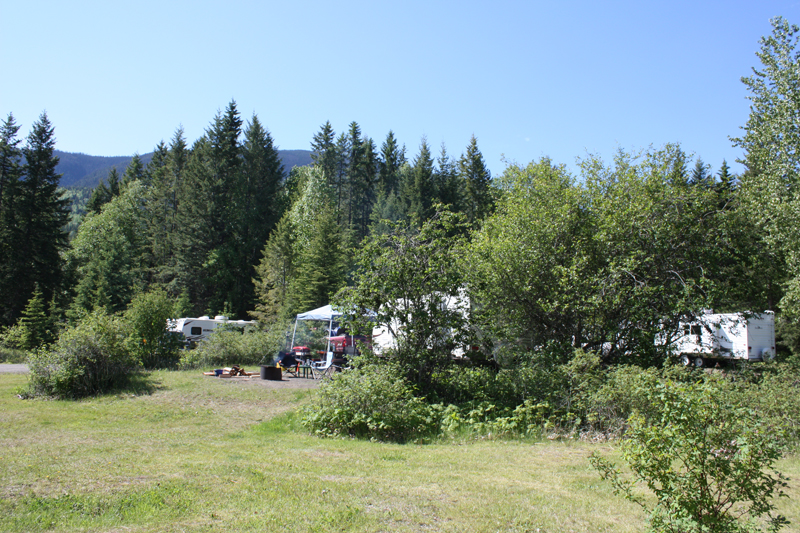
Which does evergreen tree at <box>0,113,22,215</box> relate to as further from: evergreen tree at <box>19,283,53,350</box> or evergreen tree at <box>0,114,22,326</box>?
evergreen tree at <box>19,283,53,350</box>

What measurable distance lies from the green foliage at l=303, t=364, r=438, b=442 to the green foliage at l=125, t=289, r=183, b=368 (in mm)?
10438

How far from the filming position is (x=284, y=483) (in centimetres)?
471

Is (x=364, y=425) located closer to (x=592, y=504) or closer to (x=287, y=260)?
(x=592, y=504)

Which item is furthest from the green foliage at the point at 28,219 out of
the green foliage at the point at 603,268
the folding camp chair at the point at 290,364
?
the green foliage at the point at 603,268

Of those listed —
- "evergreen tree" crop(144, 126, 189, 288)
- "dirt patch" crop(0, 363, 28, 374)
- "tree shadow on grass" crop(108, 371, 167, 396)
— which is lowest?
"dirt patch" crop(0, 363, 28, 374)

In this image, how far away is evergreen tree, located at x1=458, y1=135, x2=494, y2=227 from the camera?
128 ft

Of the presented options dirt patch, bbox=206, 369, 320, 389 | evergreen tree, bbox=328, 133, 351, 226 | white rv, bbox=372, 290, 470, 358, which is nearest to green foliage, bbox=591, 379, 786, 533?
white rv, bbox=372, 290, 470, 358

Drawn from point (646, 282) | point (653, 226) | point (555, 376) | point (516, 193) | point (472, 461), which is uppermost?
point (516, 193)

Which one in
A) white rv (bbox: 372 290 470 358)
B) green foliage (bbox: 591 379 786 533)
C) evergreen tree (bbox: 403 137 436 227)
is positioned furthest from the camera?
evergreen tree (bbox: 403 137 436 227)

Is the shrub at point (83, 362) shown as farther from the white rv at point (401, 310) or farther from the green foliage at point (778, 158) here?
the green foliage at point (778, 158)

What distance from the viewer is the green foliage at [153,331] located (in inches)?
648

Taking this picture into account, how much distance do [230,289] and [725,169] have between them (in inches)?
1371

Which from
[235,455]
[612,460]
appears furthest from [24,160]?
[612,460]

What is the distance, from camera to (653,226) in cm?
1119
